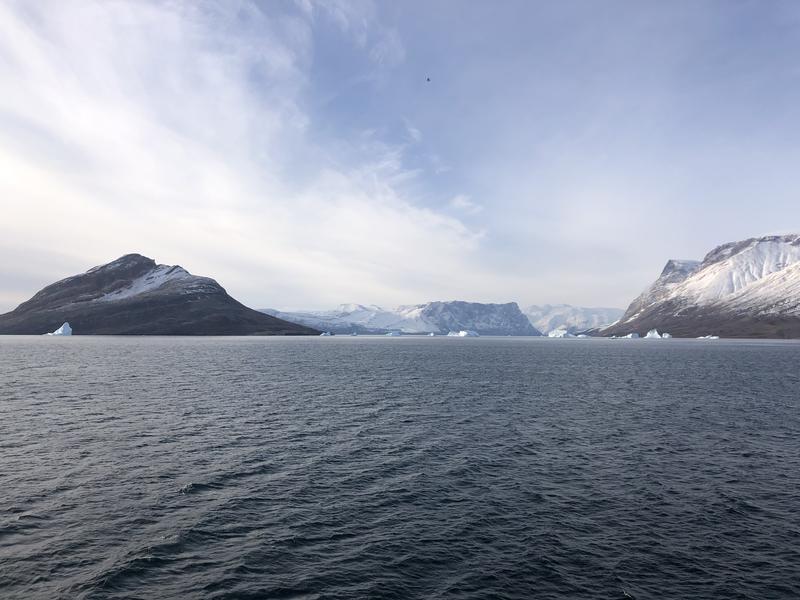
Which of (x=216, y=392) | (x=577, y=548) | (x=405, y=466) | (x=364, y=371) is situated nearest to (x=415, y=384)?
(x=364, y=371)

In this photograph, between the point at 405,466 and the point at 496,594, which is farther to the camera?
the point at 405,466

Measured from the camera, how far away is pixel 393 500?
35.4 m

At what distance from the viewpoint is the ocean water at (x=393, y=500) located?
24438mm

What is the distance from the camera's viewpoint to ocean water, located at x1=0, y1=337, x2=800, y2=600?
24.4 meters

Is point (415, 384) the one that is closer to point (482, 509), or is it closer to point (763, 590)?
point (482, 509)

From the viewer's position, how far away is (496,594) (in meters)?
23.2

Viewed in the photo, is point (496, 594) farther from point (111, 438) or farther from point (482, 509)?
point (111, 438)

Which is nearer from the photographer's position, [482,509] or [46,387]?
[482,509]

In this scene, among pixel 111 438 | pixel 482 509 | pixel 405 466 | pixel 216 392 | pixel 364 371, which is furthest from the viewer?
pixel 364 371

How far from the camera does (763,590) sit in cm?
2367

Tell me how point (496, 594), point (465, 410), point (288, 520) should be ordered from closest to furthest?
point (496, 594) → point (288, 520) → point (465, 410)

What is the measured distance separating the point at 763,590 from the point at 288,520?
26490 millimetres

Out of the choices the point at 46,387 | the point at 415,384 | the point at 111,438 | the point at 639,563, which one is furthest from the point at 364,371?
the point at 639,563

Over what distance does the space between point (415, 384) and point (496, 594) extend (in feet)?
264
